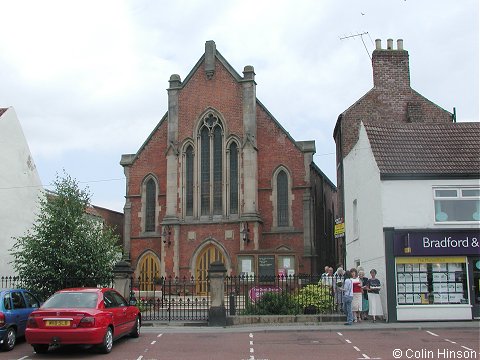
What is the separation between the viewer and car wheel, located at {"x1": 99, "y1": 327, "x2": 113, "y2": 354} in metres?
12.8

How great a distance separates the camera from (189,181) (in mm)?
34719

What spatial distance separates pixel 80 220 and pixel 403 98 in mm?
16442

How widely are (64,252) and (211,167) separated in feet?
46.0

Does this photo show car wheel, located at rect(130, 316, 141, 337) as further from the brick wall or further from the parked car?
the brick wall

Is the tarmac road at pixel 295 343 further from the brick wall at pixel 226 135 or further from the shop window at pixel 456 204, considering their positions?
the brick wall at pixel 226 135

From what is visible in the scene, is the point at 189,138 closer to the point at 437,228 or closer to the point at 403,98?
the point at 403,98

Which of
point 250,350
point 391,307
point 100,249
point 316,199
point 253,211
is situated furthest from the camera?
point 316,199

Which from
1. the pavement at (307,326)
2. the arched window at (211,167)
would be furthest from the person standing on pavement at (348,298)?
the arched window at (211,167)

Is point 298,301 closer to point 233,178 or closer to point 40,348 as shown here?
point 40,348

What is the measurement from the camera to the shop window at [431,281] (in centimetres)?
1877

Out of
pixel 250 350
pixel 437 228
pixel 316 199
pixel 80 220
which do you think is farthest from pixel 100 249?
pixel 316 199

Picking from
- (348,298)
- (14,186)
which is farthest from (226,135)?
(348,298)

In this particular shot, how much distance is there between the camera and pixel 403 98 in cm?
2903

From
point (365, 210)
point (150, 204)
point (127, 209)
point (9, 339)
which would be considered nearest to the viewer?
point (9, 339)
